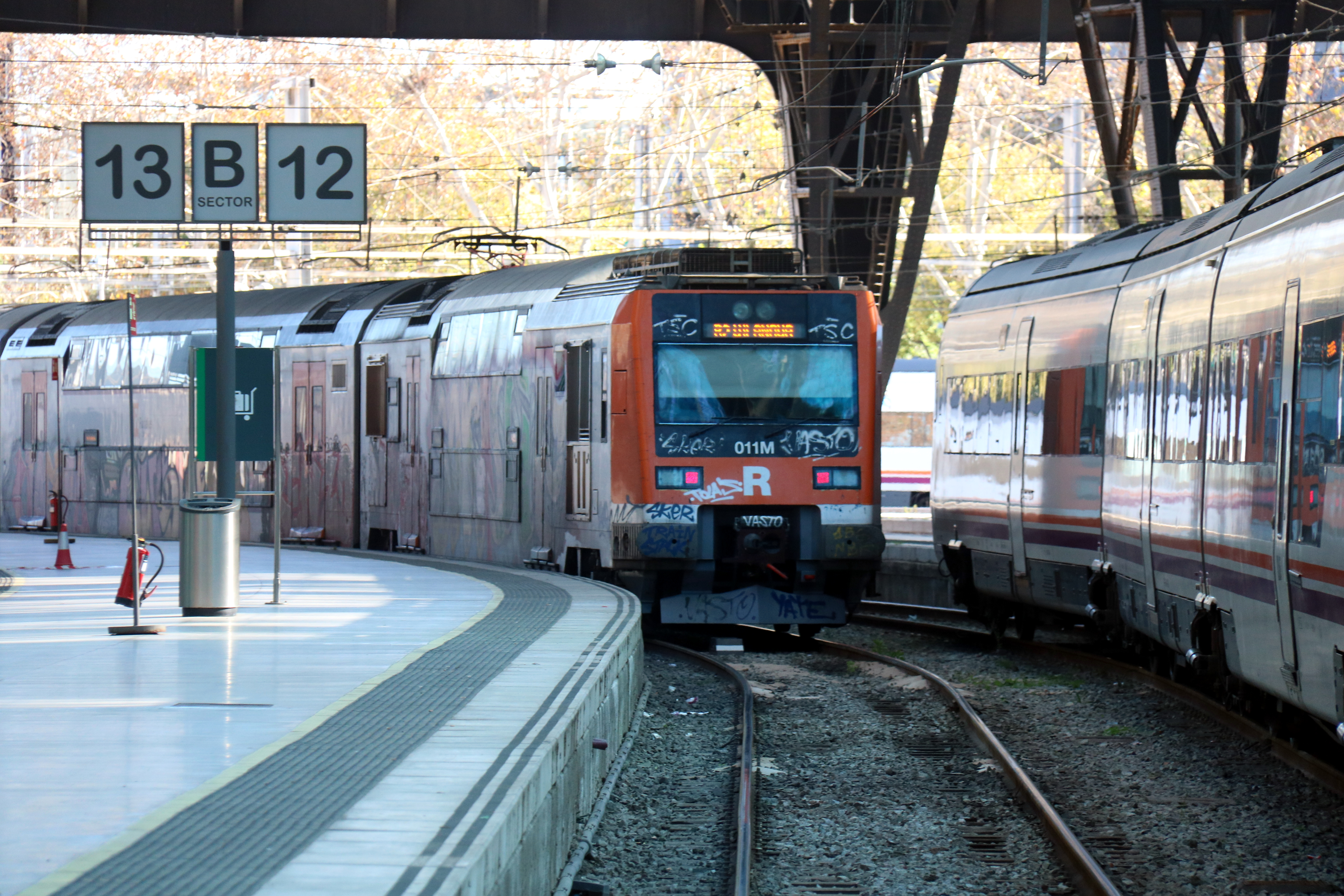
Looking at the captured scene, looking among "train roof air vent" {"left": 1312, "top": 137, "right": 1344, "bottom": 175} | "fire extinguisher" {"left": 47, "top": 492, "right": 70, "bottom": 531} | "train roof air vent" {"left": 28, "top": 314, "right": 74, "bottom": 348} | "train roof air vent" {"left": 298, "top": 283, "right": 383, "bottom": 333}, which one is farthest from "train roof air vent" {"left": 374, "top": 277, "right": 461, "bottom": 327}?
"train roof air vent" {"left": 1312, "top": 137, "right": 1344, "bottom": 175}

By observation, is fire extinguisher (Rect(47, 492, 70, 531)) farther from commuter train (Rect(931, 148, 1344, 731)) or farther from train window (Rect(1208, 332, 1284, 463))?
train window (Rect(1208, 332, 1284, 463))

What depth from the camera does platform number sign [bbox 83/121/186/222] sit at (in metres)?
15.2

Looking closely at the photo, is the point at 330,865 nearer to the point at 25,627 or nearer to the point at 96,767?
the point at 96,767

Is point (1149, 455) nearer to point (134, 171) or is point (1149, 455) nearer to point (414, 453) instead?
point (134, 171)

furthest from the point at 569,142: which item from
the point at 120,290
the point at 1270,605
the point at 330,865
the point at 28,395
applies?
the point at 330,865

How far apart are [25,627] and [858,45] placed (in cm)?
1638

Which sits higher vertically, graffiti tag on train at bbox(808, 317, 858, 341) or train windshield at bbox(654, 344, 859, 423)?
graffiti tag on train at bbox(808, 317, 858, 341)

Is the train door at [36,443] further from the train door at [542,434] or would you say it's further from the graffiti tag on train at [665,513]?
the graffiti tag on train at [665,513]

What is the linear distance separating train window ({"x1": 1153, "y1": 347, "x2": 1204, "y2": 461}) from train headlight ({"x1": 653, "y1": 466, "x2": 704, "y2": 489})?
4.37 meters

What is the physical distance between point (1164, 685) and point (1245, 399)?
4.52 m

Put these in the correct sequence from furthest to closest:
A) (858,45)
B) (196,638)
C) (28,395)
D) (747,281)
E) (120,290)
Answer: (120,290) < (28,395) < (858,45) < (747,281) < (196,638)

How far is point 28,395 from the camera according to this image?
31141 mm

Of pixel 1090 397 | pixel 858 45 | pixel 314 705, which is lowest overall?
pixel 314 705

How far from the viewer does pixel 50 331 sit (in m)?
30.9
